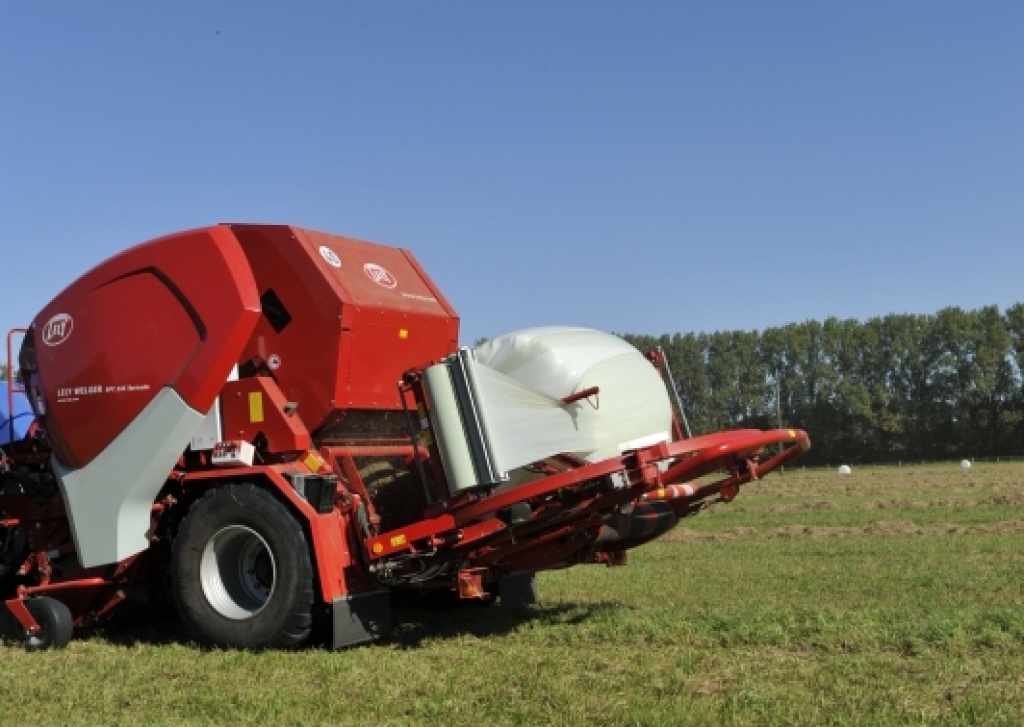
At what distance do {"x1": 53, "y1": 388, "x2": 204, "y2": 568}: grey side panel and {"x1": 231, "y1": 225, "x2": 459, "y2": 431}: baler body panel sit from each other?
2.30 feet

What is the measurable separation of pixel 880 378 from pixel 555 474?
69.0 m

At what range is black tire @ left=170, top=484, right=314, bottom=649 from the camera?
704 centimetres

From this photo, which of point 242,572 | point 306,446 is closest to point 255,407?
point 306,446

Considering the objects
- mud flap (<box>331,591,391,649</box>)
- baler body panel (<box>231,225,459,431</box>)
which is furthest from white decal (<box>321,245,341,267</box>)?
mud flap (<box>331,591,391,649</box>)

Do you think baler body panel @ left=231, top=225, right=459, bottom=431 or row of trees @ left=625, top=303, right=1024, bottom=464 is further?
row of trees @ left=625, top=303, right=1024, bottom=464

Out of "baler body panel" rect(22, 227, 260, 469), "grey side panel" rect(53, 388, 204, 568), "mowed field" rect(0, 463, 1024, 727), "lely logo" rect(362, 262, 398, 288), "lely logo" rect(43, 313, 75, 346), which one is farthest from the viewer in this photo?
"lely logo" rect(362, 262, 398, 288)

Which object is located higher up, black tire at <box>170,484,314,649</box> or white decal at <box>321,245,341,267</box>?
white decal at <box>321,245,341,267</box>

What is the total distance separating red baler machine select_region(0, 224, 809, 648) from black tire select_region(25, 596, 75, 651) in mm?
16

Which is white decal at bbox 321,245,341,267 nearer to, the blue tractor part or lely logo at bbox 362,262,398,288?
lely logo at bbox 362,262,398,288

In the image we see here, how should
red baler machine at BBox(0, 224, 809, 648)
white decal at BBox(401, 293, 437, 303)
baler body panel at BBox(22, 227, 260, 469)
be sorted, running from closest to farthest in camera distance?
red baler machine at BBox(0, 224, 809, 648)
baler body panel at BBox(22, 227, 260, 469)
white decal at BBox(401, 293, 437, 303)

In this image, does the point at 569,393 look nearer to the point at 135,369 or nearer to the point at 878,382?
the point at 135,369

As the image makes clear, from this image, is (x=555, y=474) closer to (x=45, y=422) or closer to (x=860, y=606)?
(x=860, y=606)

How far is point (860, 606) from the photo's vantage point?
8406 mm

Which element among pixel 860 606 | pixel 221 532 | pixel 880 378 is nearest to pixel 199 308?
pixel 221 532
